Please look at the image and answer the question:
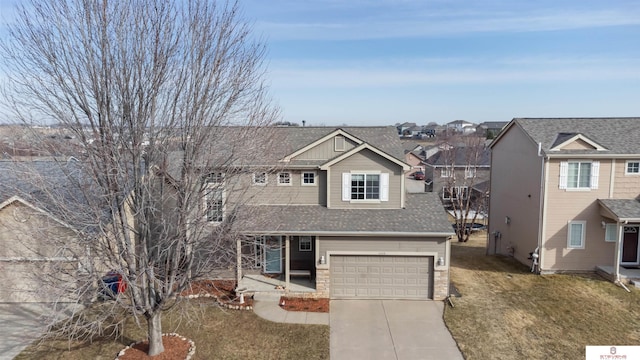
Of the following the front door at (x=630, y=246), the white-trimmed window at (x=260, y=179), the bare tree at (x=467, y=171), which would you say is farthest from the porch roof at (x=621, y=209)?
the bare tree at (x=467, y=171)

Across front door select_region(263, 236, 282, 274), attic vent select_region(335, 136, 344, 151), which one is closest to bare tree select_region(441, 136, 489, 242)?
attic vent select_region(335, 136, 344, 151)

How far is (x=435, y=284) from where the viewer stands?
16.0 meters

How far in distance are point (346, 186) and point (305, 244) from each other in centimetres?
346

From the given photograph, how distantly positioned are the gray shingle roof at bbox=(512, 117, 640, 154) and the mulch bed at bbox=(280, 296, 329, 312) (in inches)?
475

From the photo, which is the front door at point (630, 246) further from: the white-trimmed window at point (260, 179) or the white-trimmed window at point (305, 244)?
the white-trimmed window at point (260, 179)

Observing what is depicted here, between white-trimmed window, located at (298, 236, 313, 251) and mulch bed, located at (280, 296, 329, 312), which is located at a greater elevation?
white-trimmed window, located at (298, 236, 313, 251)

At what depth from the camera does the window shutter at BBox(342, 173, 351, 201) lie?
17.6m

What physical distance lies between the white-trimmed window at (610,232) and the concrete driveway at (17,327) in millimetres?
22491

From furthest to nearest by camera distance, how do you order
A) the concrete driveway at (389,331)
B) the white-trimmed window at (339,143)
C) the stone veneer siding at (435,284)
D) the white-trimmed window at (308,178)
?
the white-trimmed window at (339,143) → the white-trimmed window at (308,178) → the stone veneer siding at (435,284) → the concrete driveway at (389,331)

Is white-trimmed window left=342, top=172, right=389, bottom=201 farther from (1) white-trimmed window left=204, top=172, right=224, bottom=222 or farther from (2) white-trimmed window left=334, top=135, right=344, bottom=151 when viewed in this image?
(1) white-trimmed window left=204, top=172, right=224, bottom=222

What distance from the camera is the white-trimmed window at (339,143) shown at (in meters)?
18.3

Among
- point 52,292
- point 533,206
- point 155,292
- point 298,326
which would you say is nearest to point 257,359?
point 298,326

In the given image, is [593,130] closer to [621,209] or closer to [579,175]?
[579,175]

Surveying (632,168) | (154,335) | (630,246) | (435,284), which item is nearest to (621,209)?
(632,168)
